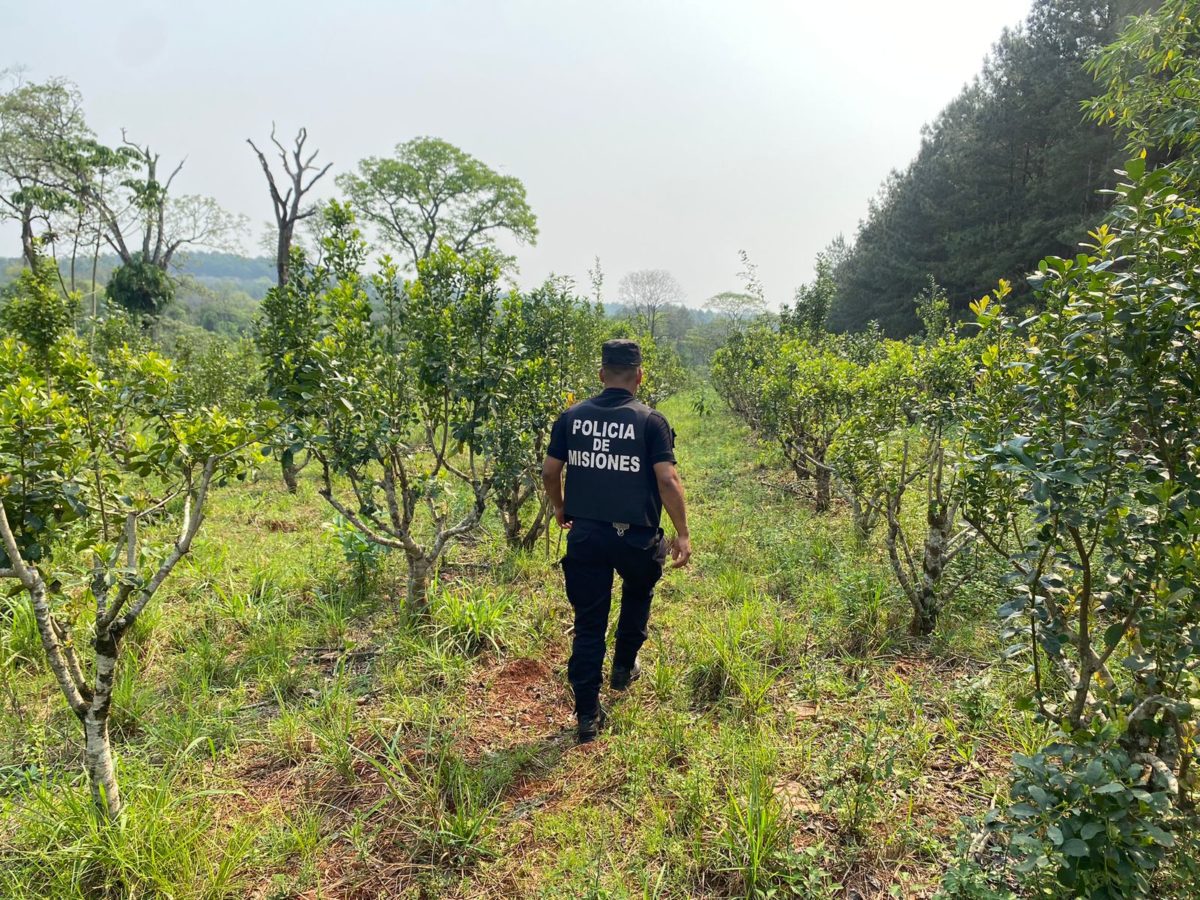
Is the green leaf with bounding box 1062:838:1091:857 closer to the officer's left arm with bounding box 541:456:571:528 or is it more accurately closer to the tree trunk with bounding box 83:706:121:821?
the officer's left arm with bounding box 541:456:571:528

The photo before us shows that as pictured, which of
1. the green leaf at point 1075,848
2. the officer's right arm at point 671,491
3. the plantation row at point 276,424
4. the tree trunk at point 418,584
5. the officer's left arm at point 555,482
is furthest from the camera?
the tree trunk at point 418,584

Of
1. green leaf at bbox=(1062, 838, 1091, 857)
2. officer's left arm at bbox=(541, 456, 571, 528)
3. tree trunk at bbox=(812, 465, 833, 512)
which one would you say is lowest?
green leaf at bbox=(1062, 838, 1091, 857)

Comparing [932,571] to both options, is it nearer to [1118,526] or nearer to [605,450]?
[1118,526]

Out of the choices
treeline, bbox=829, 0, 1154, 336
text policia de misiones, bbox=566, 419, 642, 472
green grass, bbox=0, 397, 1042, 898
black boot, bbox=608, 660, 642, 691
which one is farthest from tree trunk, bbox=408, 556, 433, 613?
treeline, bbox=829, 0, 1154, 336

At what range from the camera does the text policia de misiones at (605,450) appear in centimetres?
279

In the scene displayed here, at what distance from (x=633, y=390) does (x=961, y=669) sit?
2.50 metres

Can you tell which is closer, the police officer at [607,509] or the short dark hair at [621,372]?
the police officer at [607,509]

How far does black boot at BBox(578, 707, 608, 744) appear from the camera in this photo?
9.26 ft

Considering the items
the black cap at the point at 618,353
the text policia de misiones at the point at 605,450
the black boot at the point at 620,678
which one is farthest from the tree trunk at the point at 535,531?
the black cap at the point at 618,353

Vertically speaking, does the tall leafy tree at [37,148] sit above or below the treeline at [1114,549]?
above

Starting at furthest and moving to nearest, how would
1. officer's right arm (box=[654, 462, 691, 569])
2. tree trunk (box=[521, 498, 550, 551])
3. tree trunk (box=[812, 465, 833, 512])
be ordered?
tree trunk (box=[812, 465, 833, 512]) → tree trunk (box=[521, 498, 550, 551]) → officer's right arm (box=[654, 462, 691, 569])

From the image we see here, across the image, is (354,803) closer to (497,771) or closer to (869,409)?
(497,771)

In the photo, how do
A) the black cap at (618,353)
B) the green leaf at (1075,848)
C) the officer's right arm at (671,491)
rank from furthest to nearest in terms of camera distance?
the black cap at (618,353)
the officer's right arm at (671,491)
the green leaf at (1075,848)

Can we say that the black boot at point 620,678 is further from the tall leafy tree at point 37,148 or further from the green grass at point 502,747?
the tall leafy tree at point 37,148
